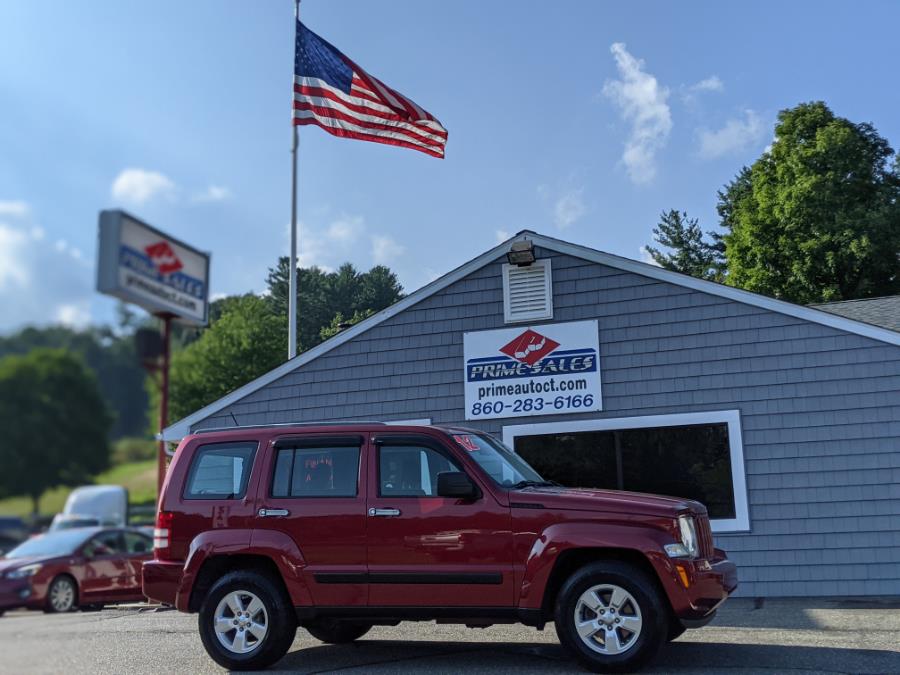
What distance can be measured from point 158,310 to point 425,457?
5.17 meters

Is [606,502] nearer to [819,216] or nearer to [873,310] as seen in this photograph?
[873,310]

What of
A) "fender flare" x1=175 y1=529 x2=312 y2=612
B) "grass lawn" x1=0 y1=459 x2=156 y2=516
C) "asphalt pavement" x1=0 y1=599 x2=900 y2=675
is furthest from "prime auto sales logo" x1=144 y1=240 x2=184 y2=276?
"fender flare" x1=175 y1=529 x2=312 y2=612

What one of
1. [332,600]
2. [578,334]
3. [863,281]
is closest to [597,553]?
[332,600]

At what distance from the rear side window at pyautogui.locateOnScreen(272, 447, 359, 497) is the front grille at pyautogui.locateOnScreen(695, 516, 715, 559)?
2561 mm

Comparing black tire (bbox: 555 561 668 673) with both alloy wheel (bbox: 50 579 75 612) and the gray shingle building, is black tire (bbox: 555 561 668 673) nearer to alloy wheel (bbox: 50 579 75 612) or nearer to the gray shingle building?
the gray shingle building

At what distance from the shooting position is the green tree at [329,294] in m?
15.2

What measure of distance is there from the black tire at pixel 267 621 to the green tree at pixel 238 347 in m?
7.49

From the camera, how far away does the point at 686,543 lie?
6395 millimetres

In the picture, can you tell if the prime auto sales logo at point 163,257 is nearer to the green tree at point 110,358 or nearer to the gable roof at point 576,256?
the green tree at point 110,358

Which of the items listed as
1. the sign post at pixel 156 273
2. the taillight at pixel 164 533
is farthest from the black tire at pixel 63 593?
the sign post at pixel 156 273

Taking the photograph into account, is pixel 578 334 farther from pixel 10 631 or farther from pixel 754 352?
pixel 10 631

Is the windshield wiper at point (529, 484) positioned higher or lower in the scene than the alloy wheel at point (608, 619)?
higher

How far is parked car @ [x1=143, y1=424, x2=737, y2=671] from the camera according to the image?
6320 mm

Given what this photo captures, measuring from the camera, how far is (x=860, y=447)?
10.4 metres
